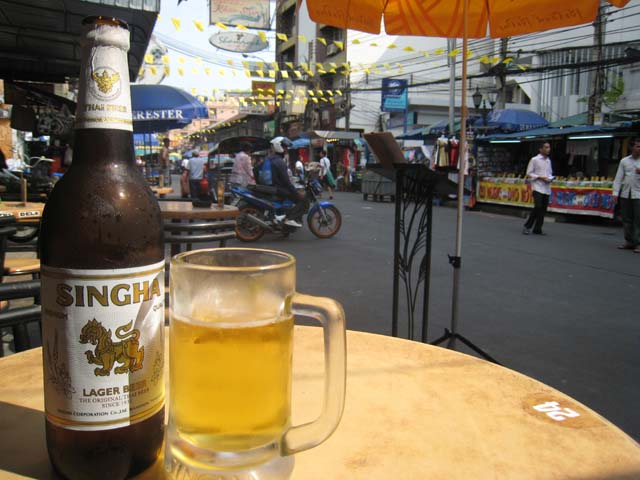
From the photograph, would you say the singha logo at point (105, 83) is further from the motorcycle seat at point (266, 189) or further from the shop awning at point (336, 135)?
the shop awning at point (336, 135)

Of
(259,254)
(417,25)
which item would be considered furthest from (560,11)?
(259,254)

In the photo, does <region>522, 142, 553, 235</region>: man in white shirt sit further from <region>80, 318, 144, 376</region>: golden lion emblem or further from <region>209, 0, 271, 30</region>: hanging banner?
<region>209, 0, 271, 30</region>: hanging banner

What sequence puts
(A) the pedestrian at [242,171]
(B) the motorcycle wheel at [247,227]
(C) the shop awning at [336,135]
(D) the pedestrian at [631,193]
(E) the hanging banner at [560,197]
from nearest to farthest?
(D) the pedestrian at [631,193] → (B) the motorcycle wheel at [247,227] → (A) the pedestrian at [242,171] → (E) the hanging banner at [560,197] → (C) the shop awning at [336,135]

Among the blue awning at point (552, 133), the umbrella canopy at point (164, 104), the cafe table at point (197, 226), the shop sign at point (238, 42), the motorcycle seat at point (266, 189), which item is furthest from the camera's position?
the shop sign at point (238, 42)

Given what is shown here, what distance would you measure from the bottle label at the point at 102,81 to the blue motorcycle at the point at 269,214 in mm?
7382

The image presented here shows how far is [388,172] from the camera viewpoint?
302 cm

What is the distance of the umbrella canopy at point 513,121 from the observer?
53.1 ft

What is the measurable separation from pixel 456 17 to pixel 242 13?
19.2m

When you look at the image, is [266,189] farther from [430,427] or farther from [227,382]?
[227,382]

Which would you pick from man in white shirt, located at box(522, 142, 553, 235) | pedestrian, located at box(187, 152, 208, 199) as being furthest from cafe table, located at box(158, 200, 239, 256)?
pedestrian, located at box(187, 152, 208, 199)

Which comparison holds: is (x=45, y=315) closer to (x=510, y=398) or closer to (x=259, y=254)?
(x=259, y=254)

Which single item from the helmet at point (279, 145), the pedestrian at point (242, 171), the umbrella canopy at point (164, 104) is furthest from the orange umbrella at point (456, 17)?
the pedestrian at point (242, 171)

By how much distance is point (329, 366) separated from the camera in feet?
1.91

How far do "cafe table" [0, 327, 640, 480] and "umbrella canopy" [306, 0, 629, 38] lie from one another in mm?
2810
